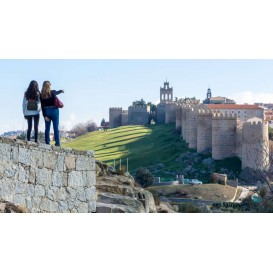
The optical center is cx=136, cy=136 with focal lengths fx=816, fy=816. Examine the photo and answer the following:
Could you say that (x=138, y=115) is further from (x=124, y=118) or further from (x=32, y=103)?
(x=32, y=103)

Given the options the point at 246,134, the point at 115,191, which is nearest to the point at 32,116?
the point at 115,191

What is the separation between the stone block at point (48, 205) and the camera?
9305 millimetres

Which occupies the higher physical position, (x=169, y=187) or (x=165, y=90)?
(x=165, y=90)

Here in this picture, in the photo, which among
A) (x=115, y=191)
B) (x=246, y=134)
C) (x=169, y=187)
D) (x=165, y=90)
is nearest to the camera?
(x=115, y=191)

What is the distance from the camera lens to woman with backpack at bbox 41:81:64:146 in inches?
400

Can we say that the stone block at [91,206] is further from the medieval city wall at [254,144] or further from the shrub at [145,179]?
the medieval city wall at [254,144]

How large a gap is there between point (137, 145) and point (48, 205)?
5967 cm

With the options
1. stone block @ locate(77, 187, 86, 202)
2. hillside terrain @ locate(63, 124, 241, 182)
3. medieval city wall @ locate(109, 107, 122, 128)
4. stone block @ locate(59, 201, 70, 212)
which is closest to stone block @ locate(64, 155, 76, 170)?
stone block @ locate(77, 187, 86, 202)

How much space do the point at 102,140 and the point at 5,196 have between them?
209 feet

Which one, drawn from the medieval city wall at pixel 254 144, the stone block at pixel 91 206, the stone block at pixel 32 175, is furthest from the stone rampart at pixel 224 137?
the stone block at pixel 32 175

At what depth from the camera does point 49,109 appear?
1027 centimetres

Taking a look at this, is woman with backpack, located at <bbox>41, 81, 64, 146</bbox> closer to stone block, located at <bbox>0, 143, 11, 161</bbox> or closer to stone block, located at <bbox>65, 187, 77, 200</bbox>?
stone block, located at <bbox>65, 187, 77, 200</bbox>

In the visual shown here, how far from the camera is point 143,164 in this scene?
59844 mm

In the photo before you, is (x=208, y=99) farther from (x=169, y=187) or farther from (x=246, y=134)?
(x=169, y=187)
